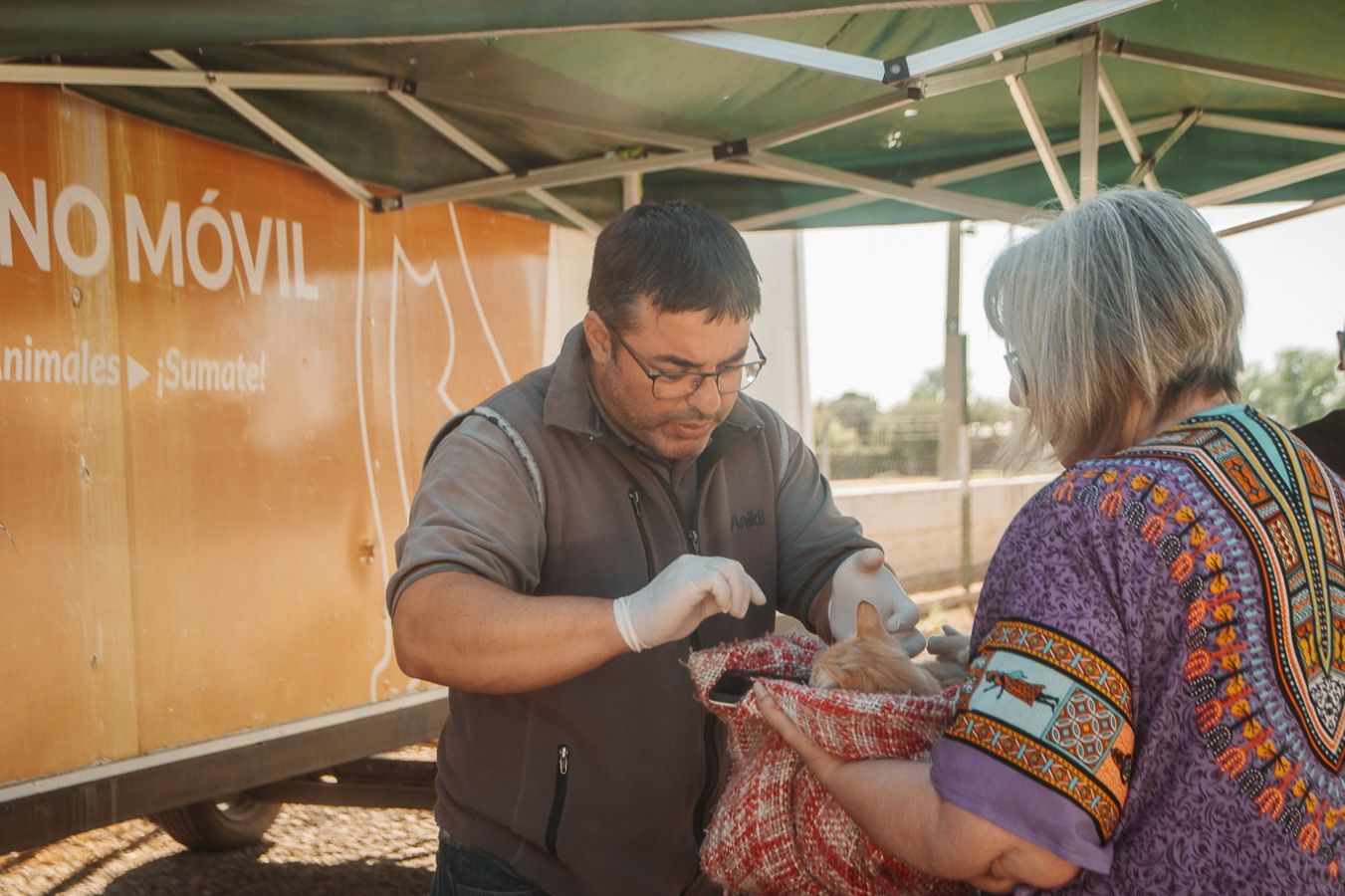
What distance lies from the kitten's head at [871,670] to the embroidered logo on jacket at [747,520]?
22.2 inches

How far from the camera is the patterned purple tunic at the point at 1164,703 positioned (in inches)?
50.4

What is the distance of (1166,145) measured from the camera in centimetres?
543

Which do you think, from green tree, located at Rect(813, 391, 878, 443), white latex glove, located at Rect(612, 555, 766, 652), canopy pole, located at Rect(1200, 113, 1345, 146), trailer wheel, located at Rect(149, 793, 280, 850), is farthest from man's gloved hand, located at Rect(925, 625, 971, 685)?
green tree, located at Rect(813, 391, 878, 443)

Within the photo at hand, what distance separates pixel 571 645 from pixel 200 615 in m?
2.87

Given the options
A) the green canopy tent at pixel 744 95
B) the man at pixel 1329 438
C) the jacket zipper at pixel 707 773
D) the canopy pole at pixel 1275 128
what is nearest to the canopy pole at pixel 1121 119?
the green canopy tent at pixel 744 95

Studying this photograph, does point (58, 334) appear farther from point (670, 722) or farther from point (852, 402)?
point (852, 402)

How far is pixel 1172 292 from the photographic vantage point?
4.83 ft

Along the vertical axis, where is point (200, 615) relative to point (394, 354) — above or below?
below

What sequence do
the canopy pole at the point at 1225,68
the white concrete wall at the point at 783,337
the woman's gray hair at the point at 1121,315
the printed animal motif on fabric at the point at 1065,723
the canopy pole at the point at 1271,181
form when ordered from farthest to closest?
1. the white concrete wall at the point at 783,337
2. the canopy pole at the point at 1271,181
3. the canopy pole at the point at 1225,68
4. the woman's gray hair at the point at 1121,315
5. the printed animal motif on fabric at the point at 1065,723

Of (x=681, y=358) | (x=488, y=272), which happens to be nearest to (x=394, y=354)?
(x=488, y=272)

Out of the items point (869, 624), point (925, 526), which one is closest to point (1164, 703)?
point (869, 624)

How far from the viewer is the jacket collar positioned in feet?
6.83

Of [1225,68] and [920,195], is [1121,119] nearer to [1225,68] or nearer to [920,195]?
[1225,68]

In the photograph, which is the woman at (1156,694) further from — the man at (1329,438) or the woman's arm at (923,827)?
the man at (1329,438)
